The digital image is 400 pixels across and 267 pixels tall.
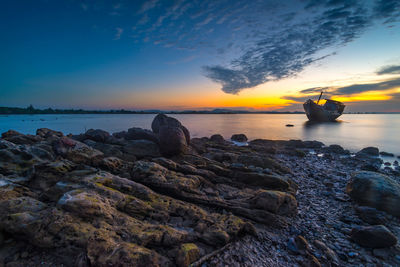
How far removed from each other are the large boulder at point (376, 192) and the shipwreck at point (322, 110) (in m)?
85.5

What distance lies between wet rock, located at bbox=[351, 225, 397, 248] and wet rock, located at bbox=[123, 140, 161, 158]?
1208 cm

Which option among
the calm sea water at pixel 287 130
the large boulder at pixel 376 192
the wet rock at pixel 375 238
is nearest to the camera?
the wet rock at pixel 375 238

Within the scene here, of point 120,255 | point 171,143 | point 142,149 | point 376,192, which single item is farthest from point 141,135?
point 376,192

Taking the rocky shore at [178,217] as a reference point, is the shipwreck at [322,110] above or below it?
above

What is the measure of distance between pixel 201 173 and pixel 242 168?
8.98 ft

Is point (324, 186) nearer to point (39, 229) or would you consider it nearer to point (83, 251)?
point (83, 251)

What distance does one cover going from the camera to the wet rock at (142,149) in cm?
1348

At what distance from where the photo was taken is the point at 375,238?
17.8ft

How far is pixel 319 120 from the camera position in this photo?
90.1 m

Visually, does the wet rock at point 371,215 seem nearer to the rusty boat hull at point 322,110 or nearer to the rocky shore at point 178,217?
the rocky shore at point 178,217

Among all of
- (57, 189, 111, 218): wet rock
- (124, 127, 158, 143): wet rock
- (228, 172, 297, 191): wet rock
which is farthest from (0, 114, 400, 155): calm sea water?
(57, 189, 111, 218): wet rock

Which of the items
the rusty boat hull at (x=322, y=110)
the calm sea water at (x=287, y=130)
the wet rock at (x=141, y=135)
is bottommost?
A: the calm sea water at (x=287, y=130)

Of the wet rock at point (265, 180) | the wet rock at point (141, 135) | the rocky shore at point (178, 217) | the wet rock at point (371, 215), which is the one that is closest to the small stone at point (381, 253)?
the rocky shore at point (178, 217)

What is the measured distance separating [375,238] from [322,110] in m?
96.3
